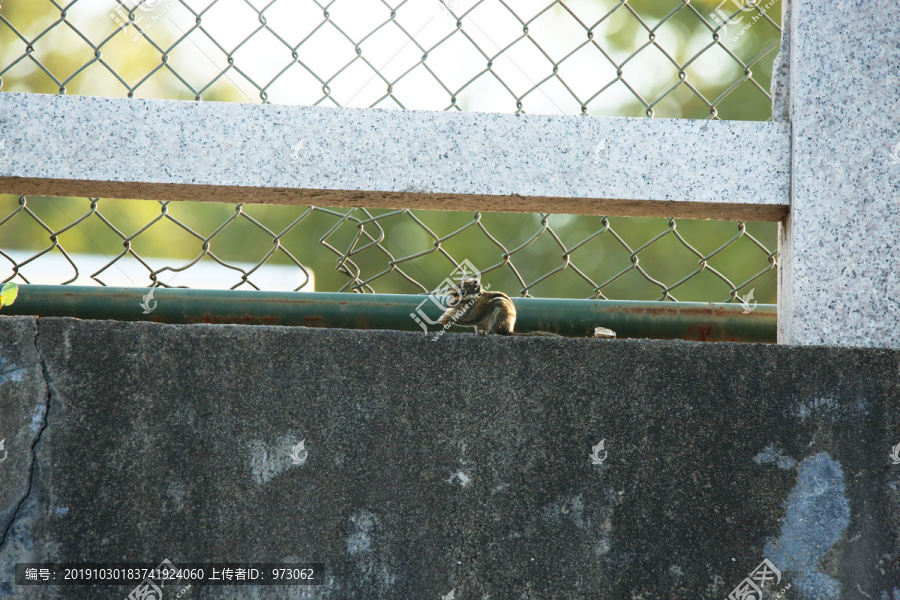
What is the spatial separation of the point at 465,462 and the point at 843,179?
95cm

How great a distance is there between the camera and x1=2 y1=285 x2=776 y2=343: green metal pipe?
5.30 ft

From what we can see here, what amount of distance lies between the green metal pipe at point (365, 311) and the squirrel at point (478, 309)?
138 mm

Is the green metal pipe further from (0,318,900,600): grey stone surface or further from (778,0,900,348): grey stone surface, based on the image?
(0,318,900,600): grey stone surface

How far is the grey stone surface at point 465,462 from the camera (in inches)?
48.6

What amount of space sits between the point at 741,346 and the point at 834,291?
0.82ft

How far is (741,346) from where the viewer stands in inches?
52.4

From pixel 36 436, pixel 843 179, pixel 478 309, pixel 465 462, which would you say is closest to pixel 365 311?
pixel 478 309

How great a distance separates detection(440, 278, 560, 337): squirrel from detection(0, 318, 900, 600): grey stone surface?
110mm

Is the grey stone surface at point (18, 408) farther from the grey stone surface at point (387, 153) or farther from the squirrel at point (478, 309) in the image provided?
the squirrel at point (478, 309)

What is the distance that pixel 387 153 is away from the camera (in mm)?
1487

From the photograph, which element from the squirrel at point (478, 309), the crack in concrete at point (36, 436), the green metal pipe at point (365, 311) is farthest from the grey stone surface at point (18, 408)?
the squirrel at point (478, 309)

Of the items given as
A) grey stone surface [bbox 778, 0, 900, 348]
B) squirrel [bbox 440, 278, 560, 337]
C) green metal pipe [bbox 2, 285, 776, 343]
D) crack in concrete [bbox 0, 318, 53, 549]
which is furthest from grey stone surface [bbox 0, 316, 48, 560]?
grey stone surface [bbox 778, 0, 900, 348]

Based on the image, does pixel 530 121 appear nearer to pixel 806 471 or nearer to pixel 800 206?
pixel 800 206

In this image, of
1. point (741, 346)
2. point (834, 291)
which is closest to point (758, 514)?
point (741, 346)
